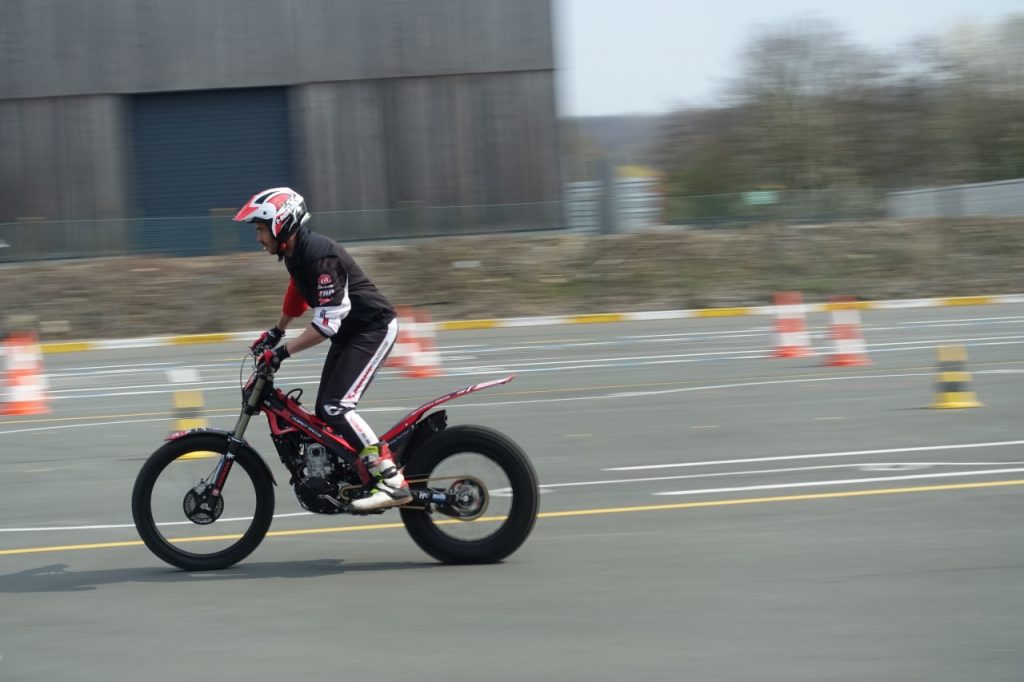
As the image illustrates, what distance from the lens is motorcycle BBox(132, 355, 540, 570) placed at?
6.72 metres

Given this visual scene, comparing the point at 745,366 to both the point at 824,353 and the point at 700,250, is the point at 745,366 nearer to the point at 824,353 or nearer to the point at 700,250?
the point at 824,353

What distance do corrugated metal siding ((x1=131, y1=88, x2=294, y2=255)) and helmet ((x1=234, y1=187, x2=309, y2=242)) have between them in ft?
102

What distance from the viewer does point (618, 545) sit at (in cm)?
714

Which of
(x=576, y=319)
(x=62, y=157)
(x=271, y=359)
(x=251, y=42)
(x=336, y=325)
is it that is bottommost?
(x=576, y=319)

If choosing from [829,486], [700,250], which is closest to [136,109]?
[700,250]

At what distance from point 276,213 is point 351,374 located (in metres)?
0.95

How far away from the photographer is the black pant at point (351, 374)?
671cm

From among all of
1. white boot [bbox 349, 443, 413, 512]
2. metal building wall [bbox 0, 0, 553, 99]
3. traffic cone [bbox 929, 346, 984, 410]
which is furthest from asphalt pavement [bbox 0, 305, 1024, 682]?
metal building wall [bbox 0, 0, 553, 99]

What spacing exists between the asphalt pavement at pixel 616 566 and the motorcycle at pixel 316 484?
18 centimetres

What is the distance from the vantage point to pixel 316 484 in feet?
22.0

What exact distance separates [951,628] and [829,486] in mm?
3229

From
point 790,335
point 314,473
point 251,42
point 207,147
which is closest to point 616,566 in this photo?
point 314,473

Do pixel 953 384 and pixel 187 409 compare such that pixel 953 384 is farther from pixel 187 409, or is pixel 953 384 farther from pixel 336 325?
pixel 336 325

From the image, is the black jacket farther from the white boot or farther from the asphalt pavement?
the asphalt pavement
